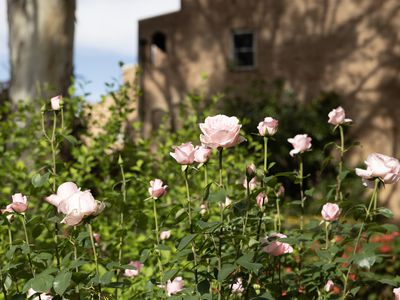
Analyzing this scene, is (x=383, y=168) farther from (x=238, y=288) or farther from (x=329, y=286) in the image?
(x=238, y=288)

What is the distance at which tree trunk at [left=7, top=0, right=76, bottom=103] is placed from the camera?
8547mm

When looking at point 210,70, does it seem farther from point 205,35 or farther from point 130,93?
point 130,93

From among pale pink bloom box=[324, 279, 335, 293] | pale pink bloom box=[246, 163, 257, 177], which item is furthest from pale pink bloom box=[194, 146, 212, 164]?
pale pink bloom box=[324, 279, 335, 293]

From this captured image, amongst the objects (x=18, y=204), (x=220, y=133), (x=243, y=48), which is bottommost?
(x=18, y=204)

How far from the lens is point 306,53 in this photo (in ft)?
56.1

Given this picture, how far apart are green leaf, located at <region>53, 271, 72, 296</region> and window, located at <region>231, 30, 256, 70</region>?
15470 mm

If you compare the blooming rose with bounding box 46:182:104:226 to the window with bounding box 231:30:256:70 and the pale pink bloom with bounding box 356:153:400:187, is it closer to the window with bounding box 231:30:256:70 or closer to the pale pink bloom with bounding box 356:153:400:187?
the pale pink bloom with bounding box 356:153:400:187

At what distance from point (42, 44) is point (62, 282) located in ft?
21.5

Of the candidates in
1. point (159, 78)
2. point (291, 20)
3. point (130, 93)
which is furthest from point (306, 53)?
point (130, 93)

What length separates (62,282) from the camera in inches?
100

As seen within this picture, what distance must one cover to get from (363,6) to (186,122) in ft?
39.8

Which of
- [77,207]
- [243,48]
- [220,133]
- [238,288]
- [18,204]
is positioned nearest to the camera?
[77,207]

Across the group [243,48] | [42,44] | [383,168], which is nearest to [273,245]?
[383,168]

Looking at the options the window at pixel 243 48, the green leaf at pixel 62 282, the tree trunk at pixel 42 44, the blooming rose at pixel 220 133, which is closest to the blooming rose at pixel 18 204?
the green leaf at pixel 62 282
